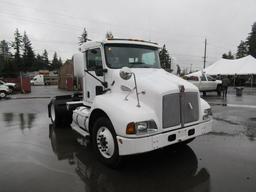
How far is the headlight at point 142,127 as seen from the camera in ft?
12.5

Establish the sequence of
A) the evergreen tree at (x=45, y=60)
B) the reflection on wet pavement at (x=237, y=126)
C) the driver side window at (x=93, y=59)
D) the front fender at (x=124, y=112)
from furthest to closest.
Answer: the evergreen tree at (x=45, y=60) → the reflection on wet pavement at (x=237, y=126) → the driver side window at (x=93, y=59) → the front fender at (x=124, y=112)

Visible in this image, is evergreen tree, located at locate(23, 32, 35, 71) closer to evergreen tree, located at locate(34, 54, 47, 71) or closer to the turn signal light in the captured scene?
evergreen tree, located at locate(34, 54, 47, 71)

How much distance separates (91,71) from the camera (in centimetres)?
571

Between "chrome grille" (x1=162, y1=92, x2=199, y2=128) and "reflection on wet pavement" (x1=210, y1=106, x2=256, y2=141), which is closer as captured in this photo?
"chrome grille" (x1=162, y1=92, x2=199, y2=128)

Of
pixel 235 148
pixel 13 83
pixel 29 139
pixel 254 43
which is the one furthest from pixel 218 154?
pixel 254 43

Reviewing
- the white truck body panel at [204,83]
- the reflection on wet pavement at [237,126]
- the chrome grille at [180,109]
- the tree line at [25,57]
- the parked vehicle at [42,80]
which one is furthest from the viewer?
the tree line at [25,57]

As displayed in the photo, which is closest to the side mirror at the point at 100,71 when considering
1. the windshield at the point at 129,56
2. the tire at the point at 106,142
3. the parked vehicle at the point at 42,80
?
the windshield at the point at 129,56

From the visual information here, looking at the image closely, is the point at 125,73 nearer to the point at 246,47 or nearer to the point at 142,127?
the point at 142,127

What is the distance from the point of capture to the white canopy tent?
96.4 ft

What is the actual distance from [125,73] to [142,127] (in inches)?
45.2

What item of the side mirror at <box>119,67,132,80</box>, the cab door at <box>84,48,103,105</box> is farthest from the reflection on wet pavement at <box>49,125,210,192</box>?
the side mirror at <box>119,67,132,80</box>

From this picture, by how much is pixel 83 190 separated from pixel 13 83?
25251 millimetres

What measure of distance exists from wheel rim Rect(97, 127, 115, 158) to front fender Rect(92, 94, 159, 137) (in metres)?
0.36

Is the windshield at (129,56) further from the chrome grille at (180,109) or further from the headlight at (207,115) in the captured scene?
the headlight at (207,115)
